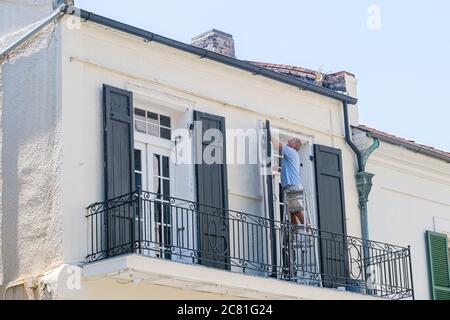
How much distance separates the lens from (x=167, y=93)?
15.7 m

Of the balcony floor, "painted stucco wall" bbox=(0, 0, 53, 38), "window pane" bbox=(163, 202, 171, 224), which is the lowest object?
the balcony floor

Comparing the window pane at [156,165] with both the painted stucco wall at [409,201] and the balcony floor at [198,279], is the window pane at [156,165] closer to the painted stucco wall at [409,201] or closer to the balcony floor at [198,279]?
the balcony floor at [198,279]

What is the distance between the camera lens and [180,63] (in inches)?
632

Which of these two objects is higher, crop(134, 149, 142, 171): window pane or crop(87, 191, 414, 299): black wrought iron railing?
crop(134, 149, 142, 171): window pane

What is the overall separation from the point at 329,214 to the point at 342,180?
70cm

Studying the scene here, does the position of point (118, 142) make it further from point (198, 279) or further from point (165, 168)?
point (198, 279)

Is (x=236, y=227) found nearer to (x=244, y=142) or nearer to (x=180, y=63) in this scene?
(x=244, y=142)

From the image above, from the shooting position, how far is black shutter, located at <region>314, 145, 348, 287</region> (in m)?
16.8

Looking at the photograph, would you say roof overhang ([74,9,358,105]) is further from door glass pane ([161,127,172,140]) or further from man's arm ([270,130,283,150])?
door glass pane ([161,127,172,140])

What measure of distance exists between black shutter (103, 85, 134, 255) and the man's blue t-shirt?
256 cm

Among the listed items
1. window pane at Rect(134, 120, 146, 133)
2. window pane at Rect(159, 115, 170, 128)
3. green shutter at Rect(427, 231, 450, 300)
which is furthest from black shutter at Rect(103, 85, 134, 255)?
green shutter at Rect(427, 231, 450, 300)

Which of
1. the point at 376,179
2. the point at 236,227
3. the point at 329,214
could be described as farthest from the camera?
the point at 376,179

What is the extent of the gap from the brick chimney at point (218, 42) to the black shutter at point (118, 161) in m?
3.84
